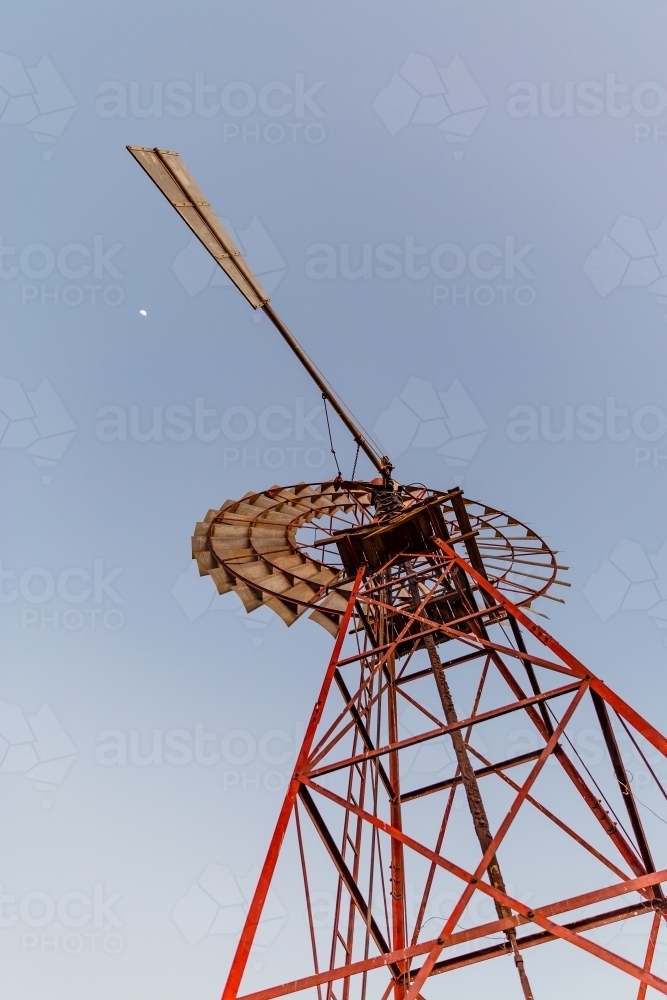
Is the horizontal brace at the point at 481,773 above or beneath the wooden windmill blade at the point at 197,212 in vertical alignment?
beneath

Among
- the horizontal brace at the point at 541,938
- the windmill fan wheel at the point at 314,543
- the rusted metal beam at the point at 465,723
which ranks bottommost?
the horizontal brace at the point at 541,938

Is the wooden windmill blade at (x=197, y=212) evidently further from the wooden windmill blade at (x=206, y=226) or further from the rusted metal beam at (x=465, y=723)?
the rusted metal beam at (x=465, y=723)

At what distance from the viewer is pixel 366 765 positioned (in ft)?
39.4

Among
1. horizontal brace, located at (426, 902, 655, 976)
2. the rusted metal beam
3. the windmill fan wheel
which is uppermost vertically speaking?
the windmill fan wheel

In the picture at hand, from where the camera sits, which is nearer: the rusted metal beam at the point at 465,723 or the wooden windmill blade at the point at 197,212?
the rusted metal beam at the point at 465,723

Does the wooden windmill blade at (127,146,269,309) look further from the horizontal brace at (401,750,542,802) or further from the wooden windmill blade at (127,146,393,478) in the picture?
the horizontal brace at (401,750,542,802)

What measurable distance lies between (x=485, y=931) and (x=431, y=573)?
6313 millimetres

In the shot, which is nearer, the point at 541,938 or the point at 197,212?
the point at 541,938

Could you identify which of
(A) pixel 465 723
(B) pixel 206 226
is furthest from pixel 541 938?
(B) pixel 206 226

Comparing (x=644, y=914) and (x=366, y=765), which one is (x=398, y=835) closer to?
(x=644, y=914)

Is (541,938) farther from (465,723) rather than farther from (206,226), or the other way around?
(206,226)

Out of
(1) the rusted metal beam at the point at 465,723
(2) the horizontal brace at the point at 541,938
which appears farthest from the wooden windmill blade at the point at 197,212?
(2) the horizontal brace at the point at 541,938

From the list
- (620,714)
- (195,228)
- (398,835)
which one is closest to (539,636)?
(620,714)

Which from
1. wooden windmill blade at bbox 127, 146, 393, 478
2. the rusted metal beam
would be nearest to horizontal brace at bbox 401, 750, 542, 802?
the rusted metal beam
